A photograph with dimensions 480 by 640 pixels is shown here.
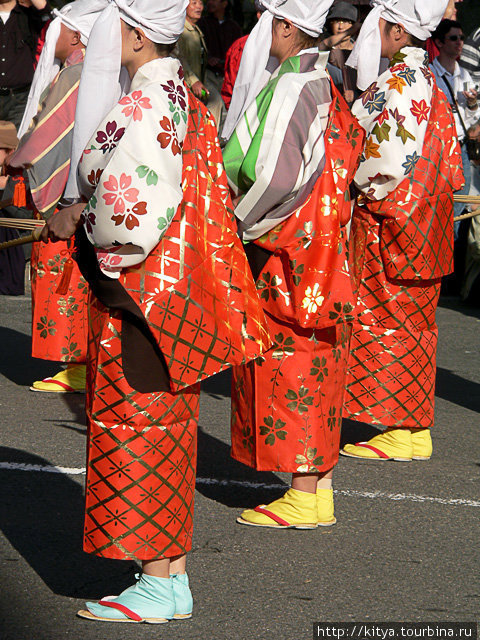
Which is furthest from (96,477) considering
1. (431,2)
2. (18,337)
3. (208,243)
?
(18,337)

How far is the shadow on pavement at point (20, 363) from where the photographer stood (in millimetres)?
6389

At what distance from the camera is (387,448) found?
16.6ft

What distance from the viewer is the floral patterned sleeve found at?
471 cm

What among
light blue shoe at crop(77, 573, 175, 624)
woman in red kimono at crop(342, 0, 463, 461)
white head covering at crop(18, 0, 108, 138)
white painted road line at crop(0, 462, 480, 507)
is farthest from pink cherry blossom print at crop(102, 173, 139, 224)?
white head covering at crop(18, 0, 108, 138)

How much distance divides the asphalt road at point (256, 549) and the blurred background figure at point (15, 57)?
4.82 metres

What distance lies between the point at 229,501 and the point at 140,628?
1197 mm

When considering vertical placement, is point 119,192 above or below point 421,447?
above

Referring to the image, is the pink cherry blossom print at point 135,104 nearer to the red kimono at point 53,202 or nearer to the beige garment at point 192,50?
the red kimono at point 53,202

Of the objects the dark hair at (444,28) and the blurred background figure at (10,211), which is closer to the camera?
the blurred background figure at (10,211)

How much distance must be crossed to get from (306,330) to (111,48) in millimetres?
1356

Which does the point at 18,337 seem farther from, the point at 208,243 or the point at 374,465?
the point at 208,243

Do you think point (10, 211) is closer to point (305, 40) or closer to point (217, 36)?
point (217, 36)

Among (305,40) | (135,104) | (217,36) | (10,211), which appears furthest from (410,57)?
(217,36)

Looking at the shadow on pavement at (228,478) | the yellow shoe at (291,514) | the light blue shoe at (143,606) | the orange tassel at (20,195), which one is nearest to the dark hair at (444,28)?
the orange tassel at (20,195)
